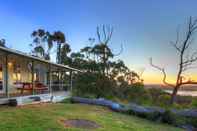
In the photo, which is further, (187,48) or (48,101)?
(187,48)

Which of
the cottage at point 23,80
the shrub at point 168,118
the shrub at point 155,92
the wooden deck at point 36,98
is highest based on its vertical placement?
the cottage at point 23,80

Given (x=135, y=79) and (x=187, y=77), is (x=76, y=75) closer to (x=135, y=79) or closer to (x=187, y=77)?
(x=135, y=79)

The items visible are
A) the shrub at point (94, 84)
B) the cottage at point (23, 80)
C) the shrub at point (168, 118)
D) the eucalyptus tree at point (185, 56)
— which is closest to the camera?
the cottage at point (23, 80)

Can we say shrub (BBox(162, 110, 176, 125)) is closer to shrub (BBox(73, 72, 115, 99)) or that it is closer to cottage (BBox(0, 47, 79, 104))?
cottage (BBox(0, 47, 79, 104))

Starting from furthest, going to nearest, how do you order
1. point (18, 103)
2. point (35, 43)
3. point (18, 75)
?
point (35, 43)
point (18, 75)
point (18, 103)

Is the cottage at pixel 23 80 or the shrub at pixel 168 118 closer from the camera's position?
the cottage at pixel 23 80

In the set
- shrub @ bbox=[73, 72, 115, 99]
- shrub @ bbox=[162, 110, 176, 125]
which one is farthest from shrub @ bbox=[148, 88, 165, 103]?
shrub @ bbox=[162, 110, 176, 125]

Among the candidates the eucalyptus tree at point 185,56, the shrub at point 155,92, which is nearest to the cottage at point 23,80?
the eucalyptus tree at point 185,56

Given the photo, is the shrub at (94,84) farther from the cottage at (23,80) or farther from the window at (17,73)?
the window at (17,73)

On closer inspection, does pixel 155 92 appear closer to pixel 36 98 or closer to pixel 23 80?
pixel 23 80

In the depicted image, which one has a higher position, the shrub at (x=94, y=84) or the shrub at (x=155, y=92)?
the shrub at (x=94, y=84)

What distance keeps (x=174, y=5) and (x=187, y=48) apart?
30.6 feet

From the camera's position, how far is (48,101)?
65.9 ft

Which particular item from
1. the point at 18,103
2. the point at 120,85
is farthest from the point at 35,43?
the point at 18,103
